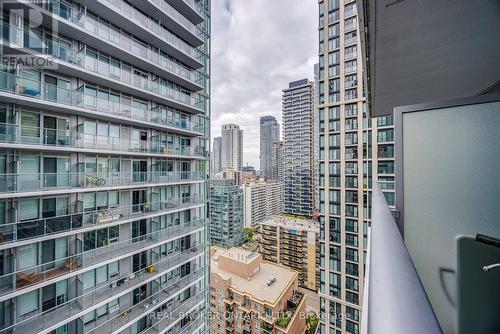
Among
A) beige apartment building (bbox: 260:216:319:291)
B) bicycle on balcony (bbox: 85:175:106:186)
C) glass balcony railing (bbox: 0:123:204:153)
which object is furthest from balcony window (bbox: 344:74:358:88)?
beige apartment building (bbox: 260:216:319:291)

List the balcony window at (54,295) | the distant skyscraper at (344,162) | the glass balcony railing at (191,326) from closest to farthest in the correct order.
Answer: the balcony window at (54,295), the glass balcony railing at (191,326), the distant skyscraper at (344,162)

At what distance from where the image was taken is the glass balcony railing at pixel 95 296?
213 inches

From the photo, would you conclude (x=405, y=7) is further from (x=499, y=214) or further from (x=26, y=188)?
(x=26, y=188)

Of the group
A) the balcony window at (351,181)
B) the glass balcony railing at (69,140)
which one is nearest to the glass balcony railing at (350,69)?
the balcony window at (351,181)

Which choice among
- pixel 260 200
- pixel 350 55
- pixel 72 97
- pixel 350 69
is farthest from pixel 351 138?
pixel 260 200

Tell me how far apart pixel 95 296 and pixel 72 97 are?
613 centimetres

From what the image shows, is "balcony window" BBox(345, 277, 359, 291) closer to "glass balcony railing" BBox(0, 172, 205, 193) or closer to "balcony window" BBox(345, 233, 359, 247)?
"balcony window" BBox(345, 233, 359, 247)

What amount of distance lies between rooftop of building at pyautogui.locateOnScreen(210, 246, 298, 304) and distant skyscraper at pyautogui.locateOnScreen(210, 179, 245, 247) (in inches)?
652

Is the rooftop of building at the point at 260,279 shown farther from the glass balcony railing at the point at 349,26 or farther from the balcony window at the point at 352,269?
the glass balcony railing at the point at 349,26

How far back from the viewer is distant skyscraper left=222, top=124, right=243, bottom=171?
78.0 metres

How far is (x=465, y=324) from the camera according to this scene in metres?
1.08

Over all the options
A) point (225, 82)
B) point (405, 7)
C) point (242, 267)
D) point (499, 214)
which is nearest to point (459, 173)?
point (499, 214)

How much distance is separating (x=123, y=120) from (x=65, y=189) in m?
2.86

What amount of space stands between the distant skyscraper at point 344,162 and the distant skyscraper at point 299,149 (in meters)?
27.5
